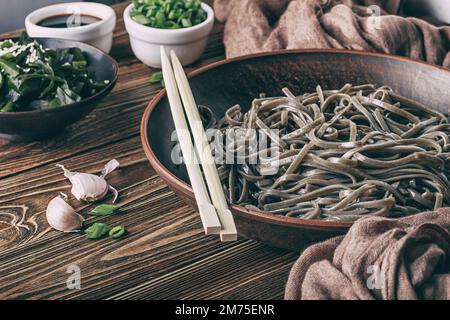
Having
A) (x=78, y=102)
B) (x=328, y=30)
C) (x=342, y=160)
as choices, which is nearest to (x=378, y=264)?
(x=342, y=160)

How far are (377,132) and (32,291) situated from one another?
0.79 metres

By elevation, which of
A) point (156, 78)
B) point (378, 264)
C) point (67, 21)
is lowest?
point (156, 78)

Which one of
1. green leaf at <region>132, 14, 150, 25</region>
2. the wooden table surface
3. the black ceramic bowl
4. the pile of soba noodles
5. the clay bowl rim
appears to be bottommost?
the wooden table surface

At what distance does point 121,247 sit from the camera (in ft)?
4.14

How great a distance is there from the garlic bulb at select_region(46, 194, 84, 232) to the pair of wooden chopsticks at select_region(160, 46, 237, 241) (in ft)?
0.93

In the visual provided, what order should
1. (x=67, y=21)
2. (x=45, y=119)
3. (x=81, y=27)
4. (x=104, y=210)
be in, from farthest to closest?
(x=67, y=21)
(x=81, y=27)
(x=45, y=119)
(x=104, y=210)

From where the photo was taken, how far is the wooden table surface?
116cm

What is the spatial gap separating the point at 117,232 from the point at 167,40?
81 centimetres

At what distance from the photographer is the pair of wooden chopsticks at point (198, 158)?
106 cm

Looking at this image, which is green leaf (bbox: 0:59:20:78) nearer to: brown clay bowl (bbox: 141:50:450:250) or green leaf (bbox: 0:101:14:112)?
green leaf (bbox: 0:101:14:112)

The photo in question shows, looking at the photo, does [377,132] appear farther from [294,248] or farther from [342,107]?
[294,248]

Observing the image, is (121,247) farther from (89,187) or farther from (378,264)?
(378,264)

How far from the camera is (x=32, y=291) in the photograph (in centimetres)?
115

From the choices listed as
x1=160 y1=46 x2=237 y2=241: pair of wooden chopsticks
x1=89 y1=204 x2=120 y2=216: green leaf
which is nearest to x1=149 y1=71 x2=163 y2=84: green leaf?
x1=160 y1=46 x2=237 y2=241: pair of wooden chopsticks
